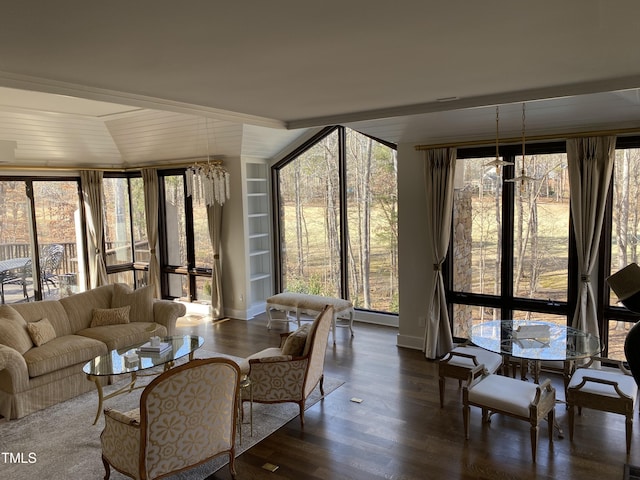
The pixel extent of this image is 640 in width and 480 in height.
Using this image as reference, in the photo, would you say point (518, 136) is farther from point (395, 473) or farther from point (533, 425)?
point (395, 473)

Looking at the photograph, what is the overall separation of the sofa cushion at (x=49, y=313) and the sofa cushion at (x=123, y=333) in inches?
7.5

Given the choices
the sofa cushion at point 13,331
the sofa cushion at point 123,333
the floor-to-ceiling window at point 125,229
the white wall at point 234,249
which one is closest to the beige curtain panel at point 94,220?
the floor-to-ceiling window at point 125,229

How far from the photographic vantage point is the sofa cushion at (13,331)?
15.8 ft

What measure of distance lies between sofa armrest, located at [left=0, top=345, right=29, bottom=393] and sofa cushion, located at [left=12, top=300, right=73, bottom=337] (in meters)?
0.82

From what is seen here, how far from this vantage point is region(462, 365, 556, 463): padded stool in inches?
146

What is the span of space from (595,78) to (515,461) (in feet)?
9.44

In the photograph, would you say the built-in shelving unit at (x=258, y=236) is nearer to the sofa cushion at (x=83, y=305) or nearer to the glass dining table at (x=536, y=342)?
the sofa cushion at (x=83, y=305)

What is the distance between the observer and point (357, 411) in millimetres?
4578

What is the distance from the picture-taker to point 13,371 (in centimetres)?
449

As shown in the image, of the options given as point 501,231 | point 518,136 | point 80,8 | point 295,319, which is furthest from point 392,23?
point 295,319

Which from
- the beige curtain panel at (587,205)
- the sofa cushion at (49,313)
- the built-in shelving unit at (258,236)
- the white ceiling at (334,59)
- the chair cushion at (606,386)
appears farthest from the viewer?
the built-in shelving unit at (258,236)

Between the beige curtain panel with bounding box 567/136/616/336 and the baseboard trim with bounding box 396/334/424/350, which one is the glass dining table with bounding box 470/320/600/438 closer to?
the beige curtain panel with bounding box 567/136/616/336

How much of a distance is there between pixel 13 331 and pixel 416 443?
161 inches

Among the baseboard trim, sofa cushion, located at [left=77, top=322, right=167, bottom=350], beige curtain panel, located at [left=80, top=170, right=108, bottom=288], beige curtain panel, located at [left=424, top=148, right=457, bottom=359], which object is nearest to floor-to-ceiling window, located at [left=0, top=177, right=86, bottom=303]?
beige curtain panel, located at [left=80, top=170, right=108, bottom=288]
